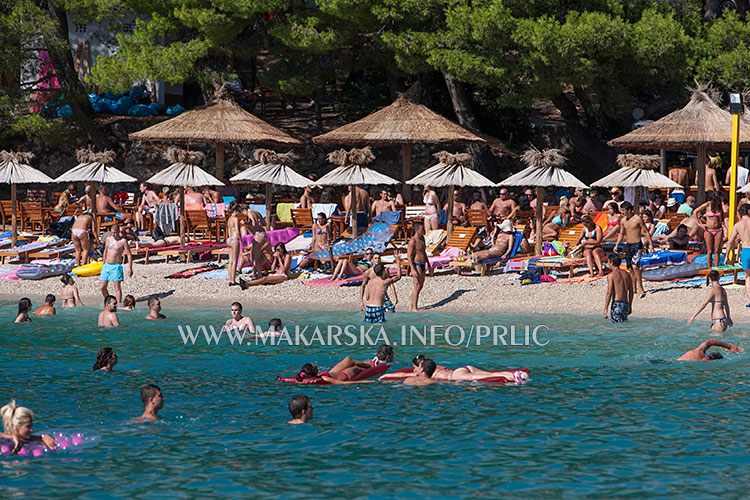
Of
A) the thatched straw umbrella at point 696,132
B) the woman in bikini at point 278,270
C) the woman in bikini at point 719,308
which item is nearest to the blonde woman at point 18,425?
the woman in bikini at point 278,270

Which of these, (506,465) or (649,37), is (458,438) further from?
(649,37)

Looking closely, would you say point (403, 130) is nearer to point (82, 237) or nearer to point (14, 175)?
point (82, 237)

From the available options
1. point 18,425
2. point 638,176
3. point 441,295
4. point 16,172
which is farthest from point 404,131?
point 18,425

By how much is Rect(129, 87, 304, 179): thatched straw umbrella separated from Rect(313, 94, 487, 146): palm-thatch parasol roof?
151 centimetres

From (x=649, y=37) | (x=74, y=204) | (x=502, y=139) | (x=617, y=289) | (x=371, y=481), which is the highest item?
(x=649, y=37)

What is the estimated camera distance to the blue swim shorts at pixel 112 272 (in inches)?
685

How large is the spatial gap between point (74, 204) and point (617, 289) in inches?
608

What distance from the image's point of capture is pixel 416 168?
29.7 metres

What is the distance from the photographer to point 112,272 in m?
17.4

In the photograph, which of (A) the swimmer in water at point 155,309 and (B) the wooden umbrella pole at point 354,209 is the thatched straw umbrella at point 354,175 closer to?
(B) the wooden umbrella pole at point 354,209

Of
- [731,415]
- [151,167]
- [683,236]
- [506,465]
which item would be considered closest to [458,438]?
[506,465]

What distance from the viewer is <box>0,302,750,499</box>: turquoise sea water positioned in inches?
349

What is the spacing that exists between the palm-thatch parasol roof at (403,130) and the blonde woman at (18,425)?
47.6ft

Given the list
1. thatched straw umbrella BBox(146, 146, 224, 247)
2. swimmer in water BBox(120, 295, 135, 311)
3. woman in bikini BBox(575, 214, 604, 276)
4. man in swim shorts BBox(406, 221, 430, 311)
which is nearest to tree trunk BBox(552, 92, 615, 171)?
woman in bikini BBox(575, 214, 604, 276)
